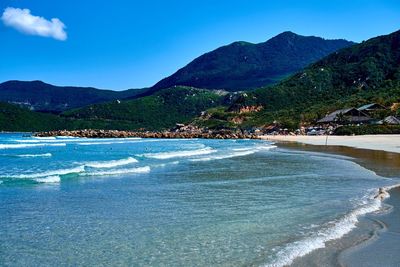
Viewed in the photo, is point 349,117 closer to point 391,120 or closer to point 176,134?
point 391,120

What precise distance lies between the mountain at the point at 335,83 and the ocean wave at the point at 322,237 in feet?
303

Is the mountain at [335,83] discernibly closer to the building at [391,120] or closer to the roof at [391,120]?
the building at [391,120]

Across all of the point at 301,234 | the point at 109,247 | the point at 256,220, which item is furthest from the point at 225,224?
the point at 109,247

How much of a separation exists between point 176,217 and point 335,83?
13304 cm

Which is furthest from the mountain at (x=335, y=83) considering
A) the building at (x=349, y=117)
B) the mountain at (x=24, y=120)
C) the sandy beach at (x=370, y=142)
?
the mountain at (x=24, y=120)

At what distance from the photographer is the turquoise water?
8.66m

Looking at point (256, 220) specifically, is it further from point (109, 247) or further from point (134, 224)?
point (109, 247)

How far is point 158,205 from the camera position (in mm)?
13977

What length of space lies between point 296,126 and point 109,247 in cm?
8707

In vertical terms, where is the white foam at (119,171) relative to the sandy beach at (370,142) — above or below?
below

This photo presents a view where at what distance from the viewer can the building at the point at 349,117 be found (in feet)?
262

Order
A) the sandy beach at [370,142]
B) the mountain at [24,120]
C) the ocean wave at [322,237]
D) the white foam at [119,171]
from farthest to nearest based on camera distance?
the mountain at [24,120] < the sandy beach at [370,142] < the white foam at [119,171] < the ocean wave at [322,237]

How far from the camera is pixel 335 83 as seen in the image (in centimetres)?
13675

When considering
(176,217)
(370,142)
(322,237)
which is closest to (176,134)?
(370,142)
